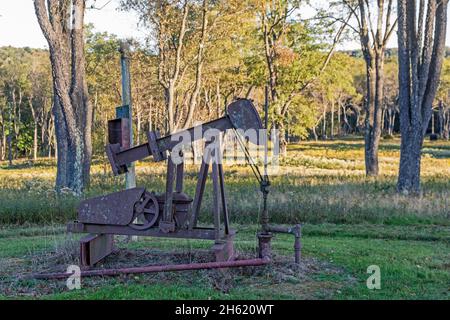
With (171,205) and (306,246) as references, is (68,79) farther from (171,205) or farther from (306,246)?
(171,205)

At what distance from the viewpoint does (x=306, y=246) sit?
9.08 m

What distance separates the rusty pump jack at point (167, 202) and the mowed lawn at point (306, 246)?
22.9 inches

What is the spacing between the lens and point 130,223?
284 inches

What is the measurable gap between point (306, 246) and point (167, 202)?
309 cm

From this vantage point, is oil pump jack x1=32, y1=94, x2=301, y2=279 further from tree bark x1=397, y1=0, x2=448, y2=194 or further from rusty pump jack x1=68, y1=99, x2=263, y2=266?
tree bark x1=397, y1=0, x2=448, y2=194

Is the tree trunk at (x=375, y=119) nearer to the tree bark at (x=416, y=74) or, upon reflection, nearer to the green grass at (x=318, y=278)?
the tree bark at (x=416, y=74)

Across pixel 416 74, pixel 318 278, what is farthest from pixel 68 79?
pixel 318 278

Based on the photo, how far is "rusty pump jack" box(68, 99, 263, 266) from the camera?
6.83 metres

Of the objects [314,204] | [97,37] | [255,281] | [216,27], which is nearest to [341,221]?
[314,204]

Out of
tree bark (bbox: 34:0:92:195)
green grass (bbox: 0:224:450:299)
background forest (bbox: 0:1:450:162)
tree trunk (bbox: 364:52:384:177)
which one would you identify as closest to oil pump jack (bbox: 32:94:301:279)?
green grass (bbox: 0:224:450:299)

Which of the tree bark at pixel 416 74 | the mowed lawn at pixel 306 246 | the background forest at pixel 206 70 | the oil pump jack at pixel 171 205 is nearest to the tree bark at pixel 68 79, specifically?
the mowed lawn at pixel 306 246

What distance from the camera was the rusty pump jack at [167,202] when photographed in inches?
269
